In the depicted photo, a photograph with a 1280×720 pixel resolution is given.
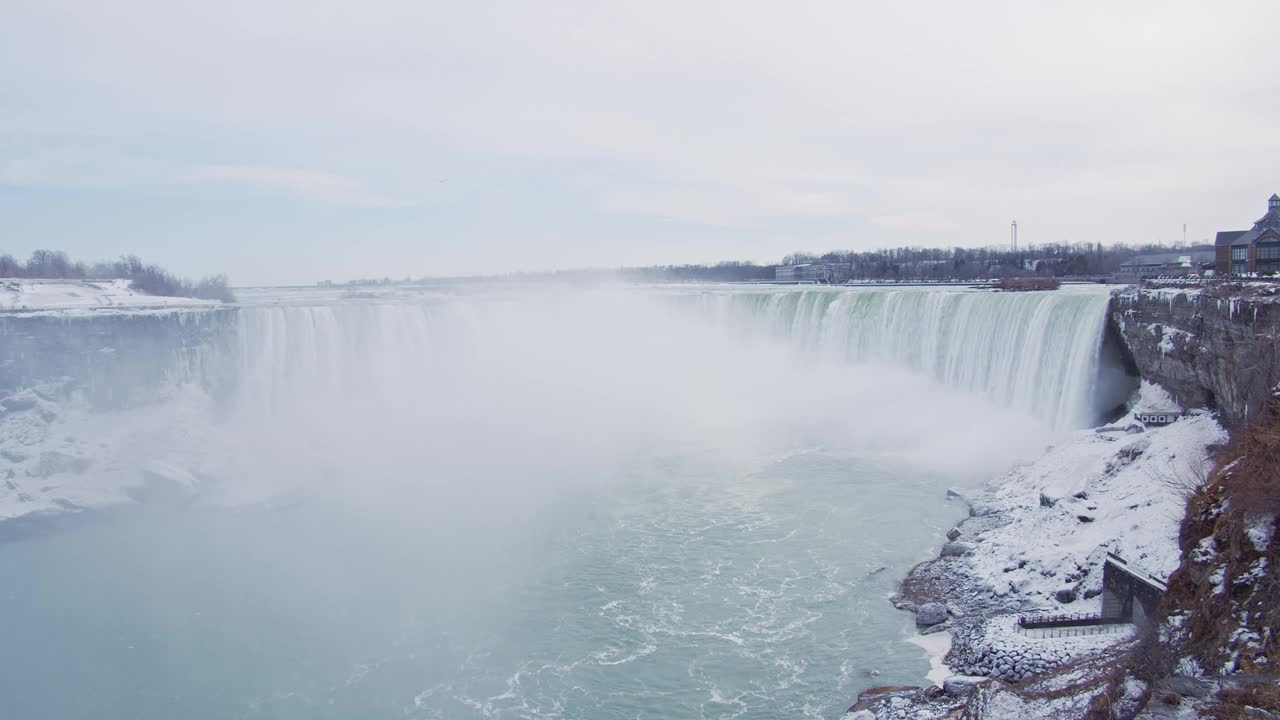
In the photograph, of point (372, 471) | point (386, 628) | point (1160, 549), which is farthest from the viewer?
point (372, 471)

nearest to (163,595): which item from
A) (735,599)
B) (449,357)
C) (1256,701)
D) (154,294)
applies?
(735,599)

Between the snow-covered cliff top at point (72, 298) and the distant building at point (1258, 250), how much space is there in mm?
34266

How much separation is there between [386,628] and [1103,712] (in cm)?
980

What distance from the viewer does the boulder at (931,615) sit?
36.2 feet

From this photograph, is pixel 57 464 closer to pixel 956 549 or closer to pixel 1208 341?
pixel 956 549

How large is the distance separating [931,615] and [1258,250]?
18.7m

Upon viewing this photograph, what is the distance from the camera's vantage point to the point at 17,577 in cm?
1561

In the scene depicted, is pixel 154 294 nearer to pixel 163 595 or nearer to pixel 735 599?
pixel 163 595

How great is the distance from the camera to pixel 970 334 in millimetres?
23750

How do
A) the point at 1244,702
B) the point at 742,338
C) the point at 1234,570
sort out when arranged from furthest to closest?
the point at 742,338 → the point at 1234,570 → the point at 1244,702

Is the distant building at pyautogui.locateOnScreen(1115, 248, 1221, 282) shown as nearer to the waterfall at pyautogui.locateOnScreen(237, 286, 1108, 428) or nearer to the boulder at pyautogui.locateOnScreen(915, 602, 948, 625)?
the waterfall at pyautogui.locateOnScreen(237, 286, 1108, 428)

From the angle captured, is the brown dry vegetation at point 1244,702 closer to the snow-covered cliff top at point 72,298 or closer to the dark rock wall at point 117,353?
the dark rock wall at point 117,353

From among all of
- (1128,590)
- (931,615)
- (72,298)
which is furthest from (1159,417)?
(72,298)

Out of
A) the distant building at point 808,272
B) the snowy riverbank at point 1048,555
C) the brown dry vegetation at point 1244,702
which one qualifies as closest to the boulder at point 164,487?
the snowy riverbank at point 1048,555
